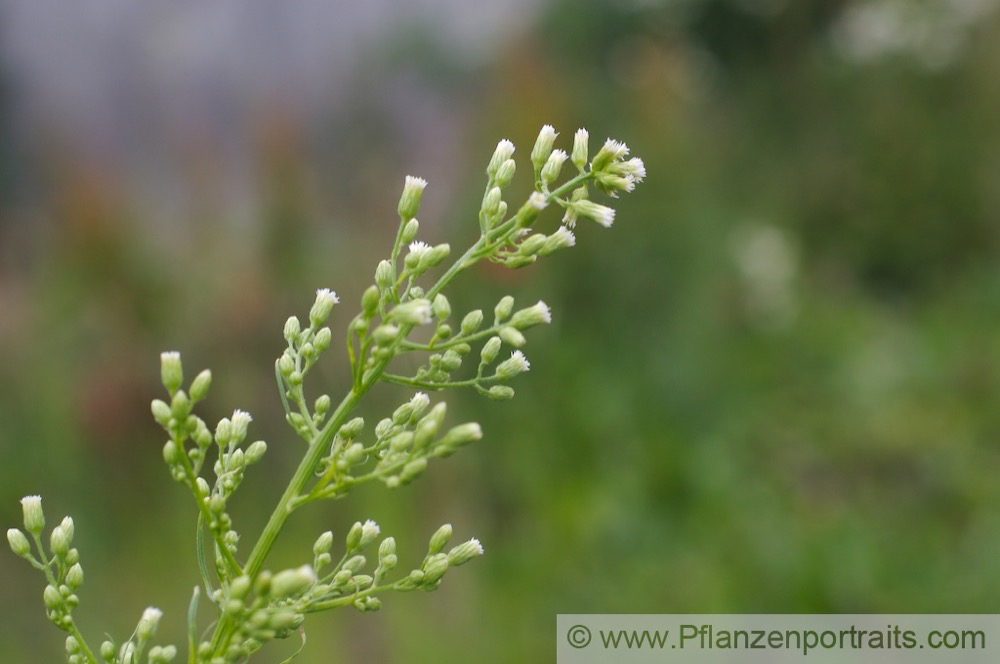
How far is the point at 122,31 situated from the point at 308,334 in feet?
25.7

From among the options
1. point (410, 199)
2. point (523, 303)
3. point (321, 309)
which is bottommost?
point (321, 309)

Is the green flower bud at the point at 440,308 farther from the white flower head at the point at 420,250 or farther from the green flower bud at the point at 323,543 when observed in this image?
the green flower bud at the point at 323,543

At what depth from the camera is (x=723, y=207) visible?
28.8 ft

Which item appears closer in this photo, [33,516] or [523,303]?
[33,516]

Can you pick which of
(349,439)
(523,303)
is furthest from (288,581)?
(523,303)

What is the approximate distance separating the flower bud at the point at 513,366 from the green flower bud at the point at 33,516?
1.91 feet

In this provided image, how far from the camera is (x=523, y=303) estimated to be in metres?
5.39

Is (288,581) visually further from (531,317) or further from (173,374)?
(531,317)

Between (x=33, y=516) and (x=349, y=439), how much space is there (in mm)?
452

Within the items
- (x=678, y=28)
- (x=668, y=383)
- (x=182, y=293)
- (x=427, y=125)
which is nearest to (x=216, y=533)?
(x=182, y=293)

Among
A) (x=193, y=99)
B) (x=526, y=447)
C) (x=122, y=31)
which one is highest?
(x=122, y=31)

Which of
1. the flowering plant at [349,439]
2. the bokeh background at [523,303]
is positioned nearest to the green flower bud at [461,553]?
the flowering plant at [349,439]

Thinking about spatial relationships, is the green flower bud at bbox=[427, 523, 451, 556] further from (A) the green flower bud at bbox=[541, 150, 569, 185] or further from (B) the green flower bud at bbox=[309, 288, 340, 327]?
(A) the green flower bud at bbox=[541, 150, 569, 185]

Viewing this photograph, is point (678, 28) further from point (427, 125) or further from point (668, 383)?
point (668, 383)
